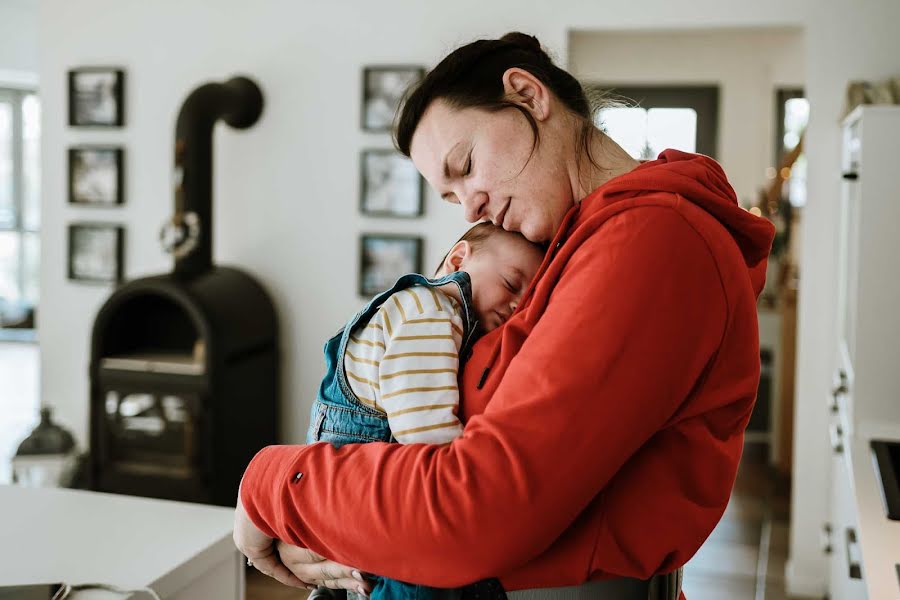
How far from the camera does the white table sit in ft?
4.28

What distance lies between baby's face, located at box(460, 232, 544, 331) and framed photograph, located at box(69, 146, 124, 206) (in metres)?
3.34

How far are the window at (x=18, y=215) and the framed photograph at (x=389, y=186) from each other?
6162 mm

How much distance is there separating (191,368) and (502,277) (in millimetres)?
2499

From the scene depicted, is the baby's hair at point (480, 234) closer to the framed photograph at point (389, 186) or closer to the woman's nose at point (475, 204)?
the woman's nose at point (475, 204)

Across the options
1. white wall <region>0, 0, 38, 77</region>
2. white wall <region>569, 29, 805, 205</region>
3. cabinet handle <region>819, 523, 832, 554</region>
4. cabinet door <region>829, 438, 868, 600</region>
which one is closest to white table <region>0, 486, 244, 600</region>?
cabinet door <region>829, 438, 868, 600</region>

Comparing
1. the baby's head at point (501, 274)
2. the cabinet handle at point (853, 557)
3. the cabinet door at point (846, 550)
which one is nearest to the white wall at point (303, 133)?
the cabinet door at point (846, 550)

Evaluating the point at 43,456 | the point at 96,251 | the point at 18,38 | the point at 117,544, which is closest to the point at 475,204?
the point at 117,544

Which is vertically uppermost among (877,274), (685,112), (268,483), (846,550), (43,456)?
(685,112)

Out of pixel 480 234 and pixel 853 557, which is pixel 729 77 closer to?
pixel 853 557

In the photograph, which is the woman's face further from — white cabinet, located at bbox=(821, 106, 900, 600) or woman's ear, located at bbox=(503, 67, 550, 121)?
white cabinet, located at bbox=(821, 106, 900, 600)

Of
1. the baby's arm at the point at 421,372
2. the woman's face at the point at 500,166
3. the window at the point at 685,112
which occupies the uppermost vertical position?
the window at the point at 685,112

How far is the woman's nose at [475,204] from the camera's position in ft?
3.58

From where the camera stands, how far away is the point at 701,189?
0.89m

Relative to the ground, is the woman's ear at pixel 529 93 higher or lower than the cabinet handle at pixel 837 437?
higher
